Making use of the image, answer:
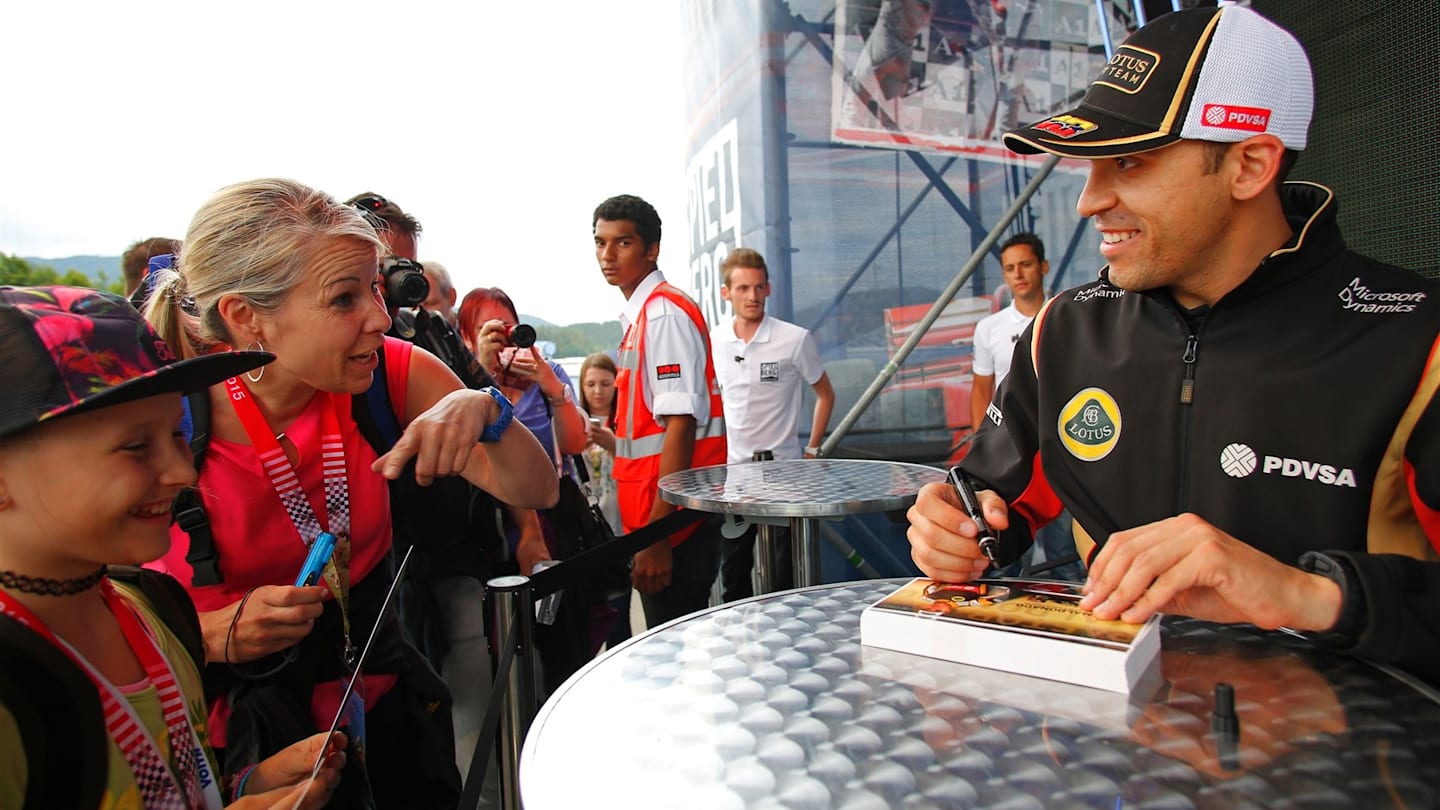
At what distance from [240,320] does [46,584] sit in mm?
670

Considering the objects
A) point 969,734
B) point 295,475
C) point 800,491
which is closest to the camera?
point 969,734

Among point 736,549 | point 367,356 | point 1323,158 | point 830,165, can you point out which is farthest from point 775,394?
point 367,356

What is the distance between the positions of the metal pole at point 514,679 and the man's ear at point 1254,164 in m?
1.21

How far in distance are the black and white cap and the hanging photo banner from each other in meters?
2.74

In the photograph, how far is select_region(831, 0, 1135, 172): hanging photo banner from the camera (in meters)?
3.81

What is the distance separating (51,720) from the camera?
78 centimetres

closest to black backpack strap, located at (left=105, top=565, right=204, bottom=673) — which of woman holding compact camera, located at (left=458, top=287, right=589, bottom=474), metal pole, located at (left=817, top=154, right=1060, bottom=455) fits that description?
woman holding compact camera, located at (left=458, top=287, right=589, bottom=474)

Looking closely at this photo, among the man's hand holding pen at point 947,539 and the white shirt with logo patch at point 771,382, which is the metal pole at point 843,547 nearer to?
the white shirt with logo patch at point 771,382

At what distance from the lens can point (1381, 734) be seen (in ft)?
2.48

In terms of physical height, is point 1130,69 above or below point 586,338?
above

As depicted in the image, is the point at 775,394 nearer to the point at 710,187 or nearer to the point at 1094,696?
the point at 710,187

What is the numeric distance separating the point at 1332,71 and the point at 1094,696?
275 cm

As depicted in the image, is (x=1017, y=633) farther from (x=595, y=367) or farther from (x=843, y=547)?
(x=595, y=367)

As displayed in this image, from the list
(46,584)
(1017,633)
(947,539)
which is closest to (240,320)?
(46,584)
